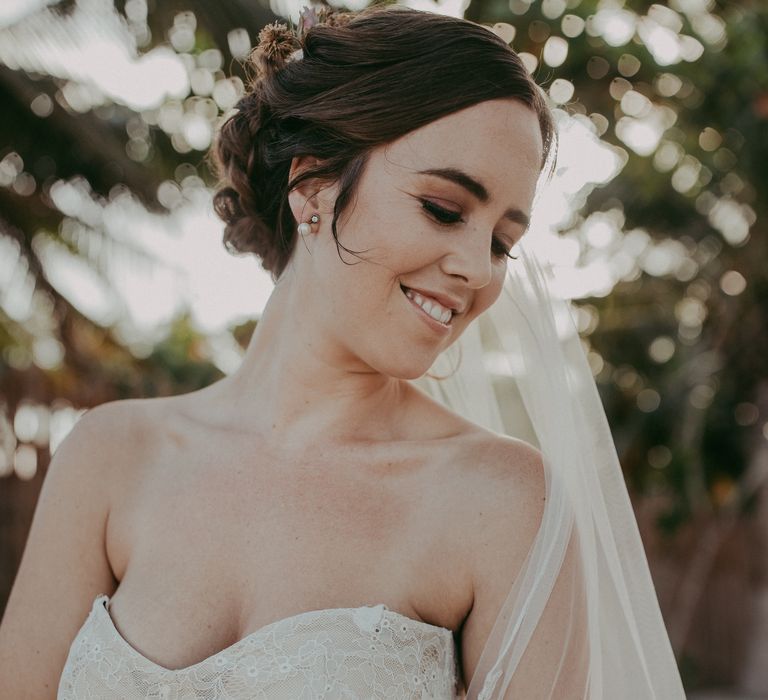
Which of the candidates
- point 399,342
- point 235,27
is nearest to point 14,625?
point 399,342

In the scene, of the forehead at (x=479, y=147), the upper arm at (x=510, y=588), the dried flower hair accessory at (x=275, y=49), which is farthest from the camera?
the dried flower hair accessory at (x=275, y=49)

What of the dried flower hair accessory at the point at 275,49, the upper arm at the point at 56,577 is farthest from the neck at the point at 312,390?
the dried flower hair accessory at the point at 275,49

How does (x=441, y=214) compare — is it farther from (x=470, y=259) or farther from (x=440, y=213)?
(x=470, y=259)

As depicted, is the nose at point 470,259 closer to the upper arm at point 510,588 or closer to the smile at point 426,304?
the smile at point 426,304

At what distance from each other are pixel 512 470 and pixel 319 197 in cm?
71

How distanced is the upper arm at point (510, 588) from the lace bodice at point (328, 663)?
0.10m

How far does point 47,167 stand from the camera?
31.1ft

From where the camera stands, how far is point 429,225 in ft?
6.97

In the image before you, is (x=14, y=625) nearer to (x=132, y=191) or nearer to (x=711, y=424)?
(x=132, y=191)

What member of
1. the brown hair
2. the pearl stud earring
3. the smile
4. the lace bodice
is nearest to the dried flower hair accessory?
the brown hair

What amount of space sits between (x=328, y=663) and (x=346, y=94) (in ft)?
3.80

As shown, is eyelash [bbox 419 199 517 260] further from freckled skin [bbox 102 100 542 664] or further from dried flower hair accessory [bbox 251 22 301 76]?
dried flower hair accessory [bbox 251 22 301 76]

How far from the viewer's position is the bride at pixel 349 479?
2.10 metres

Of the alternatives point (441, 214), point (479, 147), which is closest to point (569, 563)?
point (441, 214)
